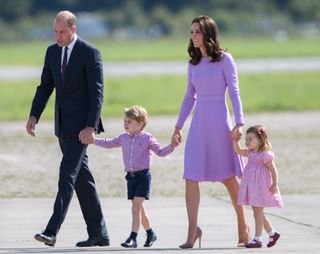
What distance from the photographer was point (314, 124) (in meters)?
28.1

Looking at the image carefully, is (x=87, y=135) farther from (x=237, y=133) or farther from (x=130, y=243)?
(x=237, y=133)

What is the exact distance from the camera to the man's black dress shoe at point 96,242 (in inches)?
444

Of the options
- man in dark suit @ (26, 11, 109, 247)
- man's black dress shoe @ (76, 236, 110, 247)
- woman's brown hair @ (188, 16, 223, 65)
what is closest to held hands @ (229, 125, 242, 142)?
woman's brown hair @ (188, 16, 223, 65)

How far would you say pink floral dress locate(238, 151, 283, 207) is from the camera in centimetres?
1089

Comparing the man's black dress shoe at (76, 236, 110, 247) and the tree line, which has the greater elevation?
the tree line

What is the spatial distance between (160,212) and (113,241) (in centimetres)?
220

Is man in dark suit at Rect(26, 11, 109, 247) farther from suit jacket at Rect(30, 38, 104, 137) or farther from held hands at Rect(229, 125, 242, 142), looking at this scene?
held hands at Rect(229, 125, 242, 142)

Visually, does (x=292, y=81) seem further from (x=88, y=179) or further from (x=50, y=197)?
(x=88, y=179)

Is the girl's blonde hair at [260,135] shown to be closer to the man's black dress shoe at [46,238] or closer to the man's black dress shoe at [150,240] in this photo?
the man's black dress shoe at [150,240]

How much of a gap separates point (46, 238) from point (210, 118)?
164 cm

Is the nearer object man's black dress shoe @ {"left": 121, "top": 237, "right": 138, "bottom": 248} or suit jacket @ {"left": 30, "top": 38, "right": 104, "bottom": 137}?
man's black dress shoe @ {"left": 121, "top": 237, "right": 138, "bottom": 248}

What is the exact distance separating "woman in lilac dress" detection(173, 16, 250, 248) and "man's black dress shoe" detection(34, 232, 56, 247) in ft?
3.48

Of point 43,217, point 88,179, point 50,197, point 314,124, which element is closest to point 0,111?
point 314,124

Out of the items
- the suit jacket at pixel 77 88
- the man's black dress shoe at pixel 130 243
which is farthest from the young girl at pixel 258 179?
the suit jacket at pixel 77 88
